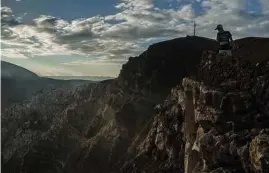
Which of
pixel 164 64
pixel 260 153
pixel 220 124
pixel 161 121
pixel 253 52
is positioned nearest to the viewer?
pixel 260 153

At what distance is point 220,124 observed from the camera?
35469 mm

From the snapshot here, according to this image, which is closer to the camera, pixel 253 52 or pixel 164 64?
pixel 253 52

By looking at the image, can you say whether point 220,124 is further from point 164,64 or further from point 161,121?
point 164,64

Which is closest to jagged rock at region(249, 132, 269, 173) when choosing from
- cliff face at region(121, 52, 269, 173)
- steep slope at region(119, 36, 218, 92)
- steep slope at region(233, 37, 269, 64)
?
cliff face at region(121, 52, 269, 173)

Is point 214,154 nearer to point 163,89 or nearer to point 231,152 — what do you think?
point 231,152

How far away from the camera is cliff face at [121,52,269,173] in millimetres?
29967

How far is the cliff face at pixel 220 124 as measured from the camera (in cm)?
2997

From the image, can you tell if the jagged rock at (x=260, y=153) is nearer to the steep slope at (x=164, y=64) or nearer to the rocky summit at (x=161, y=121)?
the rocky summit at (x=161, y=121)

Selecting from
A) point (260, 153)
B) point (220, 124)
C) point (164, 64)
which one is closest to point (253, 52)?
point (220, 124)

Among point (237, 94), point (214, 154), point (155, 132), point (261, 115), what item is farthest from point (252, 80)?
point (155, 132)

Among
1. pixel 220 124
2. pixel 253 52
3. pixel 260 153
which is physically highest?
pixel 253 52

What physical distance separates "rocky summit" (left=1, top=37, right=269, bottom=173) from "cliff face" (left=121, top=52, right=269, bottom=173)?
0.29 feet

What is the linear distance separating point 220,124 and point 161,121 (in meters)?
23.8

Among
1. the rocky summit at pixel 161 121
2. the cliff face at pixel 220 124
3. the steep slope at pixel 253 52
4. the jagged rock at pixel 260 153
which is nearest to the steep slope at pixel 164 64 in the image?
the rocky summit at pixel 161 121
